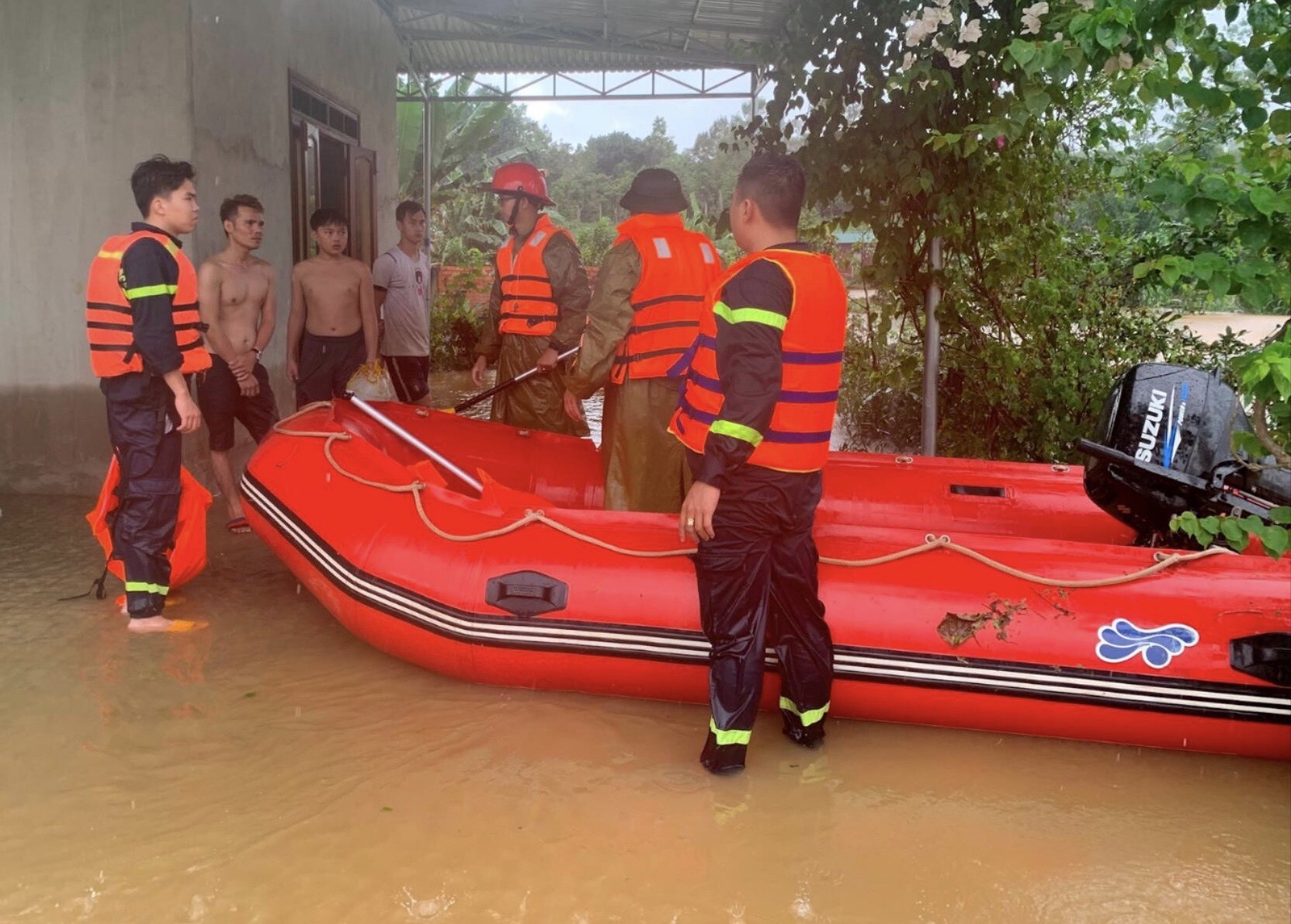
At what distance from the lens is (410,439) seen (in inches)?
165

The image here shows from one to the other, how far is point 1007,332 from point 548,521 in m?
3.13

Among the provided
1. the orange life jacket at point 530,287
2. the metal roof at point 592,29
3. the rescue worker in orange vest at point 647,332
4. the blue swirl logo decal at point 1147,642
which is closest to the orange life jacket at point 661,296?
the rescue worker in orange vest at point 647,332

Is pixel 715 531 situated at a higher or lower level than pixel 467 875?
higher

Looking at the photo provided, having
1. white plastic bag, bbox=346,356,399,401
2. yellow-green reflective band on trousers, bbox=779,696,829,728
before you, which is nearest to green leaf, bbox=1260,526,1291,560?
yellow-green reflective band on trousers, bbox=779,696,829,728

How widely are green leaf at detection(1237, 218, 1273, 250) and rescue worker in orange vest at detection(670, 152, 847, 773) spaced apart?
0.96 meters

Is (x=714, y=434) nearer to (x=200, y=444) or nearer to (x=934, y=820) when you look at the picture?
(x=934, y=820)

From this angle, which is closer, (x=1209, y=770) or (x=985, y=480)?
(x=1209, y=770)

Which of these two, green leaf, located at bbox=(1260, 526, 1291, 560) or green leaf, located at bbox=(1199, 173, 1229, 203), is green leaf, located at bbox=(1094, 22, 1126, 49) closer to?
green leaf, located at bbox=(1199, 173, 1229, 203)

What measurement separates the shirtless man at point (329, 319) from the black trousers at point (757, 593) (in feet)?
9.67

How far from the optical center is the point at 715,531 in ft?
9.20

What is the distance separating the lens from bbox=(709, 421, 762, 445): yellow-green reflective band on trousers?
8.55 ft

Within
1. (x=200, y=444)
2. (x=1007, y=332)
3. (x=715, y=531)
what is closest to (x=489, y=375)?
(x=200, y=444)

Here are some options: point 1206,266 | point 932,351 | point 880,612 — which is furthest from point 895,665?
point 932,351

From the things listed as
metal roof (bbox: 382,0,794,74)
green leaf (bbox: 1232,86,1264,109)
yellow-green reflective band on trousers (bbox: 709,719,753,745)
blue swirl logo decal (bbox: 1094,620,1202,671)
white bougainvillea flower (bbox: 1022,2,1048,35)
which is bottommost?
yellow-green reflective band on trousers (bbox: 709,719,753,745)
